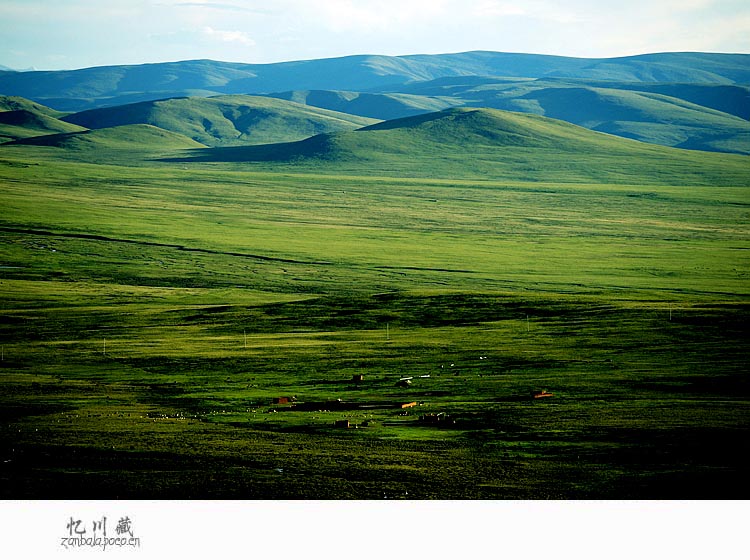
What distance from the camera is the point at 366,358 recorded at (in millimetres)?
58438

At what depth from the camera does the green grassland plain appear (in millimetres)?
32531

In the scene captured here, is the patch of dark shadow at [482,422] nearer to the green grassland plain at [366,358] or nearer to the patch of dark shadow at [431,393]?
the green grassland plain at [366,358]

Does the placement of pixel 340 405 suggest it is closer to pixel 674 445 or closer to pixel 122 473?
pixel 122 473

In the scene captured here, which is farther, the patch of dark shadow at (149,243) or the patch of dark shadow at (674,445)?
the patch of dark shadow at (149,243)

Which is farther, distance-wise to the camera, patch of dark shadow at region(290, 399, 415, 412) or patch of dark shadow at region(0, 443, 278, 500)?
patch of dark shadow at region(290, 399, 415, 412)

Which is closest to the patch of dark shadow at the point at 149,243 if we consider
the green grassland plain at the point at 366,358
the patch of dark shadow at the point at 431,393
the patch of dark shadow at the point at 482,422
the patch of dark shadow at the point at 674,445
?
the green grassland plain at the point at 366,358

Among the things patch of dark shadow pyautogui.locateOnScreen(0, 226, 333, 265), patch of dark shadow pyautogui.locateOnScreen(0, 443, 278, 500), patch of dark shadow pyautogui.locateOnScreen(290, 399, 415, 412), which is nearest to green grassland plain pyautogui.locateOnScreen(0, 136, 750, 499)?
patch of dark shadow pyautogui.locateOnScreen(0, 443, 278, 500)

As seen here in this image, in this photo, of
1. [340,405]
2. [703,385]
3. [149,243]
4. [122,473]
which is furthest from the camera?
[149,243]

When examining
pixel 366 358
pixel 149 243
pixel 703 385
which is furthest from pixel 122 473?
pixel 149 243

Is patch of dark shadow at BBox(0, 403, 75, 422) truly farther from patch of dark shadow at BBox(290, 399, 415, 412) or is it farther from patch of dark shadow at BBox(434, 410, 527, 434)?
patch of dark shadow at BBox(434, 410, 527, 434)

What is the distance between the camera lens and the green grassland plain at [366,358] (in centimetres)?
3253

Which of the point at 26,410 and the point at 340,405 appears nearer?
the point at 26,410

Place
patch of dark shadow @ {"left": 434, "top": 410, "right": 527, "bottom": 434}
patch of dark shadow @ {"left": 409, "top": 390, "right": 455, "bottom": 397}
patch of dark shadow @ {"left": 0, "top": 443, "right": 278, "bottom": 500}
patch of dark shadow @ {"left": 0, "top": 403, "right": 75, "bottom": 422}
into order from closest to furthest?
patch of dark shadow @ {"left": 0, "top": 443, "right": 278, "bottom": 500} < patch of dark shadow @ {"left": 434, "top": 410, "right": 527, "bottom": 434} < patch of dark shadow @ {"left": 0, "top": 403, "right": 75, "bottom": 422} < patch of dark shadow @ {"left": 409, "top": 390, "right": 455, "bottom": 397}

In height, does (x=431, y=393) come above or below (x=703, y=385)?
below
